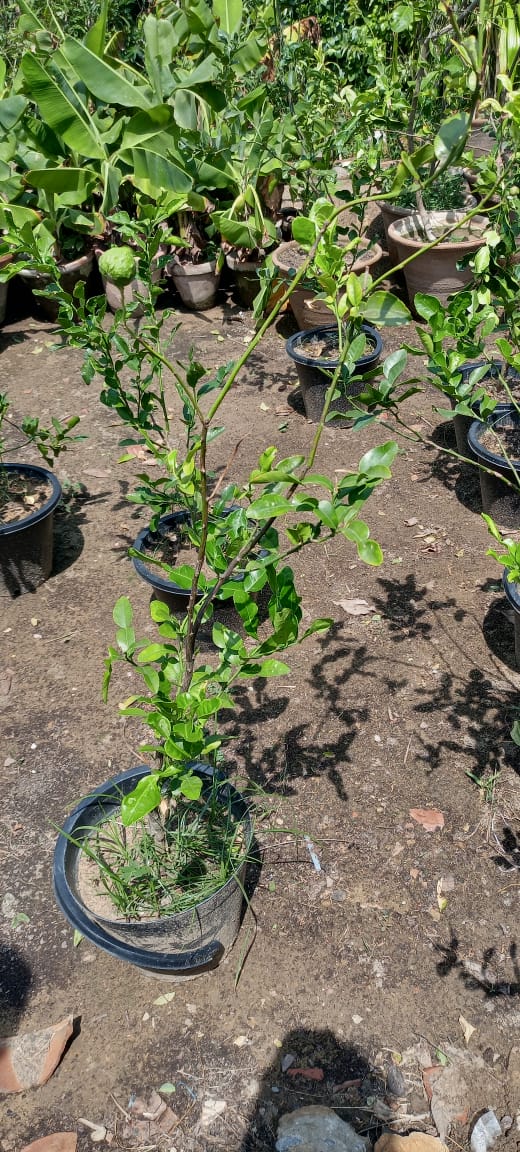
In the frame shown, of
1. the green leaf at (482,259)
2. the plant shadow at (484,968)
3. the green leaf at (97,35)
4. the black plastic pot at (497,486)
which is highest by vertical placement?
the green leaf at (97,35)

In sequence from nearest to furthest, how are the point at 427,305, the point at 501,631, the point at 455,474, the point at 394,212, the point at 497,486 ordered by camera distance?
the point at 427,305 → the point at 501,631 → the point at 497,486 → the point at 455,474 → the point at 394,212

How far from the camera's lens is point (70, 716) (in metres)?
2.63

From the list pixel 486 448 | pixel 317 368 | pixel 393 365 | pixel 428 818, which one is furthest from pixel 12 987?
pixel 317 368

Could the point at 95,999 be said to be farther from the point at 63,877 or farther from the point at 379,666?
the point at 379,666

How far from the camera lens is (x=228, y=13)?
4352 mm

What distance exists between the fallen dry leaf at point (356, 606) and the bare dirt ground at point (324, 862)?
0.03 m

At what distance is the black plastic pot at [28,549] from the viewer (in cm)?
296

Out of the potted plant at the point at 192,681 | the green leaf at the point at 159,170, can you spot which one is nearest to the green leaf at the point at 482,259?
the potted plant at the point at 192,681

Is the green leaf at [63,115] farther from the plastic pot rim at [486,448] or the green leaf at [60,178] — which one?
the plastic pot rim at [486,448]

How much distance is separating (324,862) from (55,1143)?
A: 88 cm

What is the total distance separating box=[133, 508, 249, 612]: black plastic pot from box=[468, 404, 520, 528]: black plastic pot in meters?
1.01

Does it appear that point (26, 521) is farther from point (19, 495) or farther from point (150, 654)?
point (150, 654)

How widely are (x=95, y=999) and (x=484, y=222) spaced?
4798 mm

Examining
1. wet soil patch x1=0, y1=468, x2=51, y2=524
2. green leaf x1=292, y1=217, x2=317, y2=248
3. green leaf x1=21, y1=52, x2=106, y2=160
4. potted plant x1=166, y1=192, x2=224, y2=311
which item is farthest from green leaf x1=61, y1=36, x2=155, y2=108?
potted plant x1=166, y1=192, x2=224, y2=311
